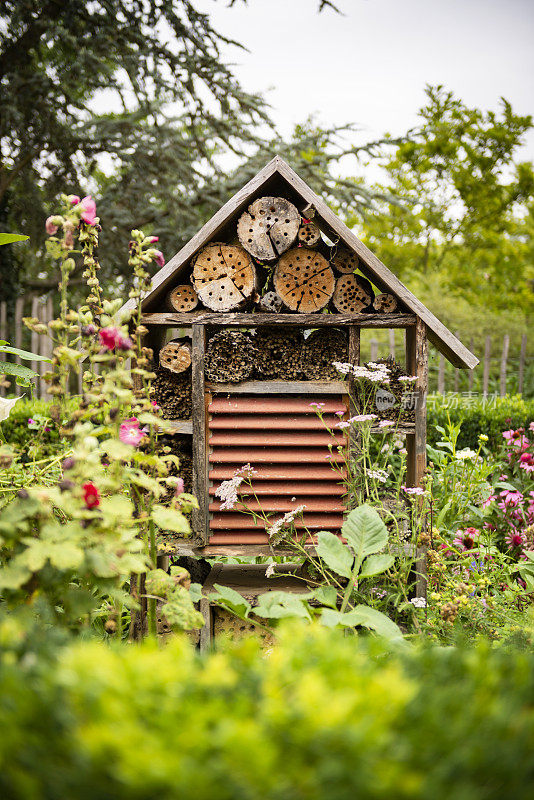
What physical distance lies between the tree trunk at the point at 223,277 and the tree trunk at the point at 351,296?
0.46m

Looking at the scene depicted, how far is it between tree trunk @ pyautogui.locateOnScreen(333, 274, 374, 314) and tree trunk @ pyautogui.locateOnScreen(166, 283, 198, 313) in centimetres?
76

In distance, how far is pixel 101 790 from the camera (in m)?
0.77

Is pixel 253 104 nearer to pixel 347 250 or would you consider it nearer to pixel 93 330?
pixel 347 250

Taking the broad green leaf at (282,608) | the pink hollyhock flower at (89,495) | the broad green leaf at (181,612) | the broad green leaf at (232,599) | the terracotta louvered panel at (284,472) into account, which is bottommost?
the broad green leaf at (232,599)

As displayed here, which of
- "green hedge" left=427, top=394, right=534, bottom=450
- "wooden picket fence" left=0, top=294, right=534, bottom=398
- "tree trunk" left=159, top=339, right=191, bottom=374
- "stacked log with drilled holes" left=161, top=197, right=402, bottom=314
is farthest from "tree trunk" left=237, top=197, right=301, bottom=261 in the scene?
"wooden picket fence" left=0, top=294, right=534, bottom=398

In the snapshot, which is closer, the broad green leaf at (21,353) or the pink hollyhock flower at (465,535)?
the broad green leaf at (21,353)

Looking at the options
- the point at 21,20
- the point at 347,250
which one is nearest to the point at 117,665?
the point at 347,250

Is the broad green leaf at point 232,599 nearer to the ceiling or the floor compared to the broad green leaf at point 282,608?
nearer to the floor

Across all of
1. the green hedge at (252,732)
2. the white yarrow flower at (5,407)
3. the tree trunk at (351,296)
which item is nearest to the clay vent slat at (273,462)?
the tree trunk at (351,296)

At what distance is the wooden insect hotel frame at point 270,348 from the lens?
9.07ft

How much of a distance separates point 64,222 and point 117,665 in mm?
1480

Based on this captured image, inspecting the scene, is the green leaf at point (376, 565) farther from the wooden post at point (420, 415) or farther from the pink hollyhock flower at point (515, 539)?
the pink hollyhock flower at point (515, 539)

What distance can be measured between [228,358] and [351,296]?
2.43 ft

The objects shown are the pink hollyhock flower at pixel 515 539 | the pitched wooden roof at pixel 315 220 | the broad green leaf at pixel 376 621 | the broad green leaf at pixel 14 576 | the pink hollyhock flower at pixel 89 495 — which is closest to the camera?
the broad green leaf at pixel 14 576
